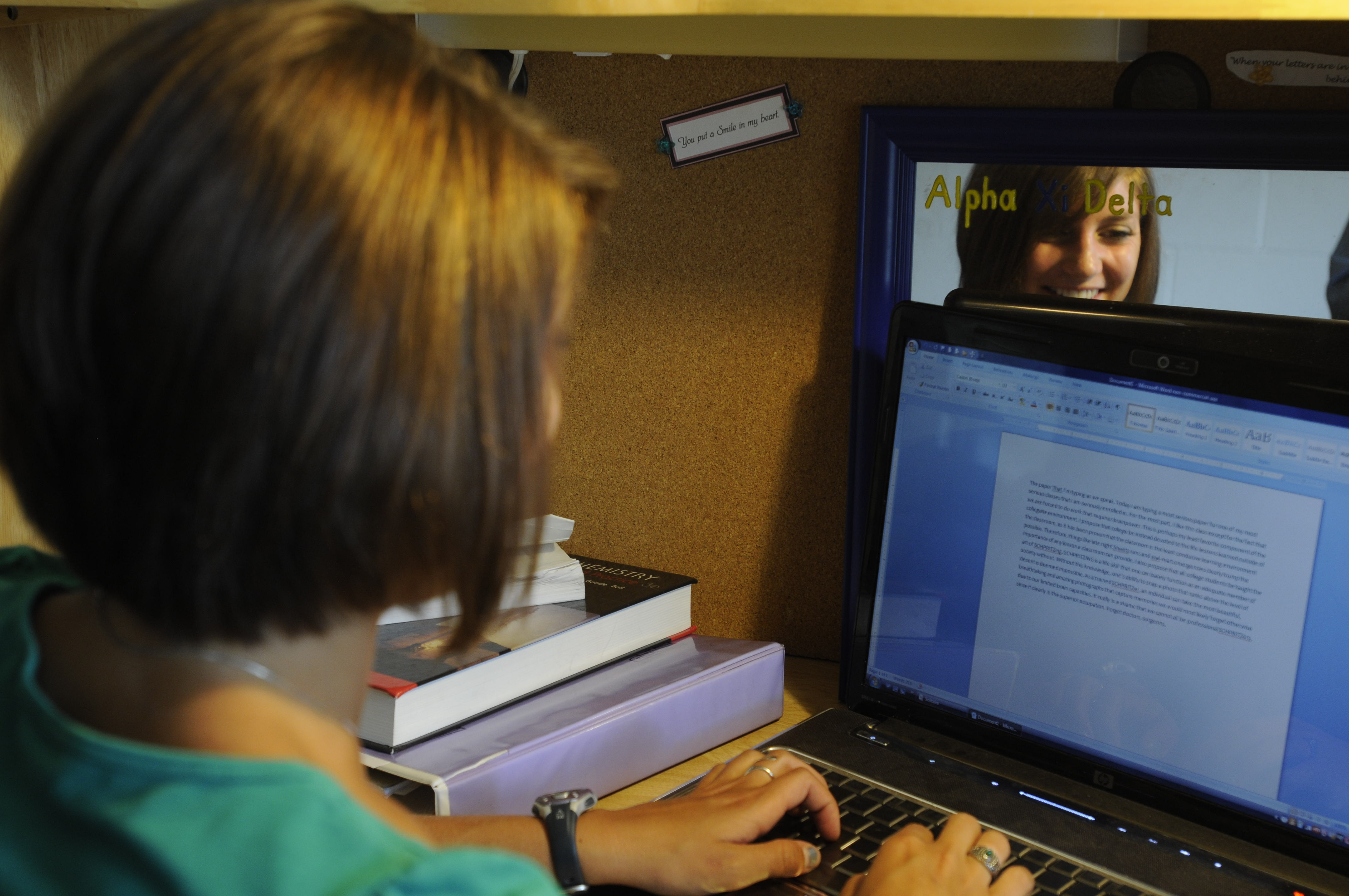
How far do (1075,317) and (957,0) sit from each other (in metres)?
0.26

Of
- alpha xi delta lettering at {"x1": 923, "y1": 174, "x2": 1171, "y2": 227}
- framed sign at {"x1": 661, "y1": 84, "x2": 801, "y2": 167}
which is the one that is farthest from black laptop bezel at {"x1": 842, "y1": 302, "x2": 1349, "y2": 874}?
framed sign at {"x1": 661, "y1": 84, "x2": 801, "y2": 167}

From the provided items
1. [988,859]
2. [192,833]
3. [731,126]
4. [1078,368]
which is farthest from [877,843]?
Result: [731,126]

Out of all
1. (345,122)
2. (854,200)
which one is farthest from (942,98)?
(345,122)

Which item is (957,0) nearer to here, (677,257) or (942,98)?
(942,98)

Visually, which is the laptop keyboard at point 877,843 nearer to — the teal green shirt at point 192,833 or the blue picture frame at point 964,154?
the blue picture frame at point 964,154

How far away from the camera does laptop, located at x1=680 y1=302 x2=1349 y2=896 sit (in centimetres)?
61

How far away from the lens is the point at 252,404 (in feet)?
1.21

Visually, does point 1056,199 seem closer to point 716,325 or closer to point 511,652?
point 716,325

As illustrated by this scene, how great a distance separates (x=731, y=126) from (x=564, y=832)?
1.90 feet

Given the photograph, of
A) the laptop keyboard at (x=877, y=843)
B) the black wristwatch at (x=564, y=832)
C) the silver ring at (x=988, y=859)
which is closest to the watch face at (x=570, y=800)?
the black wristwatch at (x=564, y=832)

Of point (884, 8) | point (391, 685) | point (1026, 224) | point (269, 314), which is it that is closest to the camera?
point (269, 314)

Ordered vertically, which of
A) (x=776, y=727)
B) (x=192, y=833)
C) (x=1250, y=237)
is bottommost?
(x=776, y=727)

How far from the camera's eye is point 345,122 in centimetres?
37

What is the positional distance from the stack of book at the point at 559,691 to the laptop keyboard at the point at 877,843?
0.12 m
